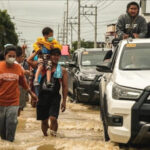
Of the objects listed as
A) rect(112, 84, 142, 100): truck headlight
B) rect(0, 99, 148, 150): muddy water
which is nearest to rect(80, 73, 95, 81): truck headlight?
rect(0, 99, 148, 150): muddy water

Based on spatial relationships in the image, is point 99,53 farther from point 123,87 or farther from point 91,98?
point 123,87

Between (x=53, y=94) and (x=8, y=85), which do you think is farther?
(x=53, y=94)

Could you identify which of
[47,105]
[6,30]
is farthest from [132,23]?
[6,30]

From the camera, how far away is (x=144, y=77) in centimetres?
698

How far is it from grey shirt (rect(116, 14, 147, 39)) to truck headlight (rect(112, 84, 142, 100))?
349 centimetres

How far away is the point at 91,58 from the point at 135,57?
747cm

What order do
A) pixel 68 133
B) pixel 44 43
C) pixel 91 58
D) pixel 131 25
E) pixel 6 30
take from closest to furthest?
pixel 68 133 → pixel 44 43 → pixel 131 25 → pixel 91 58 → pixel 6 30

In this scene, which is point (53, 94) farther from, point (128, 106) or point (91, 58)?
point (91, 58)

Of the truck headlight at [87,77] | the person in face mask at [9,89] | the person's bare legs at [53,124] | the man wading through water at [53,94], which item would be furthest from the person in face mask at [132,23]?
→ the truck headlight at [87,77]

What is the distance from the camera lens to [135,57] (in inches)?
316

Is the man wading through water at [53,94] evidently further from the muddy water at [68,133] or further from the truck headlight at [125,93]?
the truck headlight at [125,93]

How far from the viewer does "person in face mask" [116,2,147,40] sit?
10.1m

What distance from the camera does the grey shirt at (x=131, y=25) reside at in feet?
33.3

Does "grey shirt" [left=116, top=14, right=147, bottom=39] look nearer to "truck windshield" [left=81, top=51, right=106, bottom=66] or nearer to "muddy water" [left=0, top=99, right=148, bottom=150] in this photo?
"muddy water" [left=0, top=99, right=148, bottom=150]
